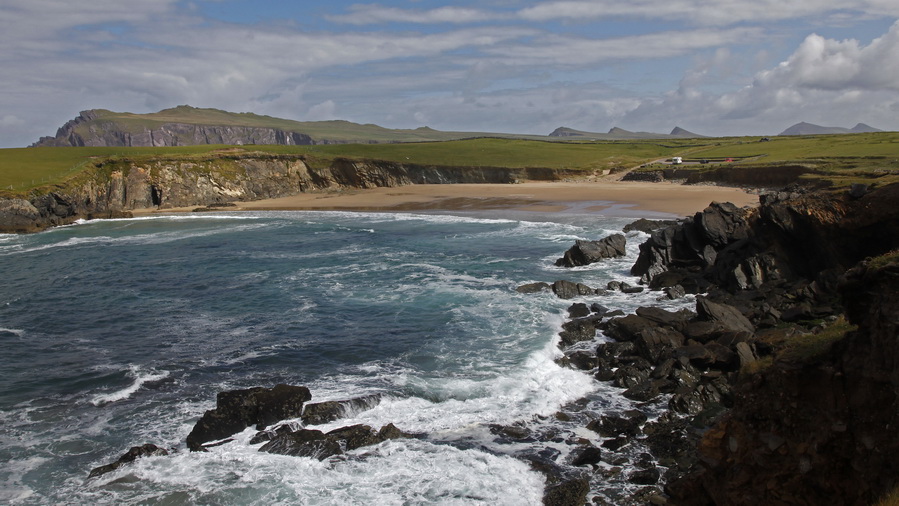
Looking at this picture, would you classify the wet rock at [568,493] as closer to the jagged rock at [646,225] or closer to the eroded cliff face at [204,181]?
the jagged rock at [646,225]

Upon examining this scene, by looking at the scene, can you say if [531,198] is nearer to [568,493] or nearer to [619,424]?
[619,424]

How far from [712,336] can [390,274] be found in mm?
17555

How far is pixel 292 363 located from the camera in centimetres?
1994

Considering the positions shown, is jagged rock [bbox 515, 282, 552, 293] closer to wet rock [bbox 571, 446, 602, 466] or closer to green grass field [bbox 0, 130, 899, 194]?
wet rock [bbox 571, 446, 602, 466]

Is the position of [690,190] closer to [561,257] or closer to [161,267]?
[561,257]

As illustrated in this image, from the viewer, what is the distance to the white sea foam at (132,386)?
1732 cm

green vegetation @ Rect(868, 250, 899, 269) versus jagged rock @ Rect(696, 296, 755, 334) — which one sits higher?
green vegetation @ Rect(868, 250, 899, 269)

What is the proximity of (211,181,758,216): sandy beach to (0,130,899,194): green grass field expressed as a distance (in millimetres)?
7034

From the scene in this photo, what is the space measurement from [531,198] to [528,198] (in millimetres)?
350

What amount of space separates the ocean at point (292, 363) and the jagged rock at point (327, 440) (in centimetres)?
33

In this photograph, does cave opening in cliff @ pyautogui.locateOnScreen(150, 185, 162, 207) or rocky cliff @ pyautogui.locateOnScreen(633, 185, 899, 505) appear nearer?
rocky cliff @ pyautogui.locateOnScreen(633, 185, 899, 505)

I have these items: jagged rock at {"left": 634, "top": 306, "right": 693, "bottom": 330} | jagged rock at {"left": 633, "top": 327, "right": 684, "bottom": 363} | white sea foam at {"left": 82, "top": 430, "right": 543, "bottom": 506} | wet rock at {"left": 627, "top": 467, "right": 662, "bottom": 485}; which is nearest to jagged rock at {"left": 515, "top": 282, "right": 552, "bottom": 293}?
jagged rock at {"left": 634, "top": 306, "right": 693, "bottom": 330}

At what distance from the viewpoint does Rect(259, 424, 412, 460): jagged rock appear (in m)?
14.2

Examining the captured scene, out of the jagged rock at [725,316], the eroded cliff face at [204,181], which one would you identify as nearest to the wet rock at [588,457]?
the jagged rock at [725,316]
